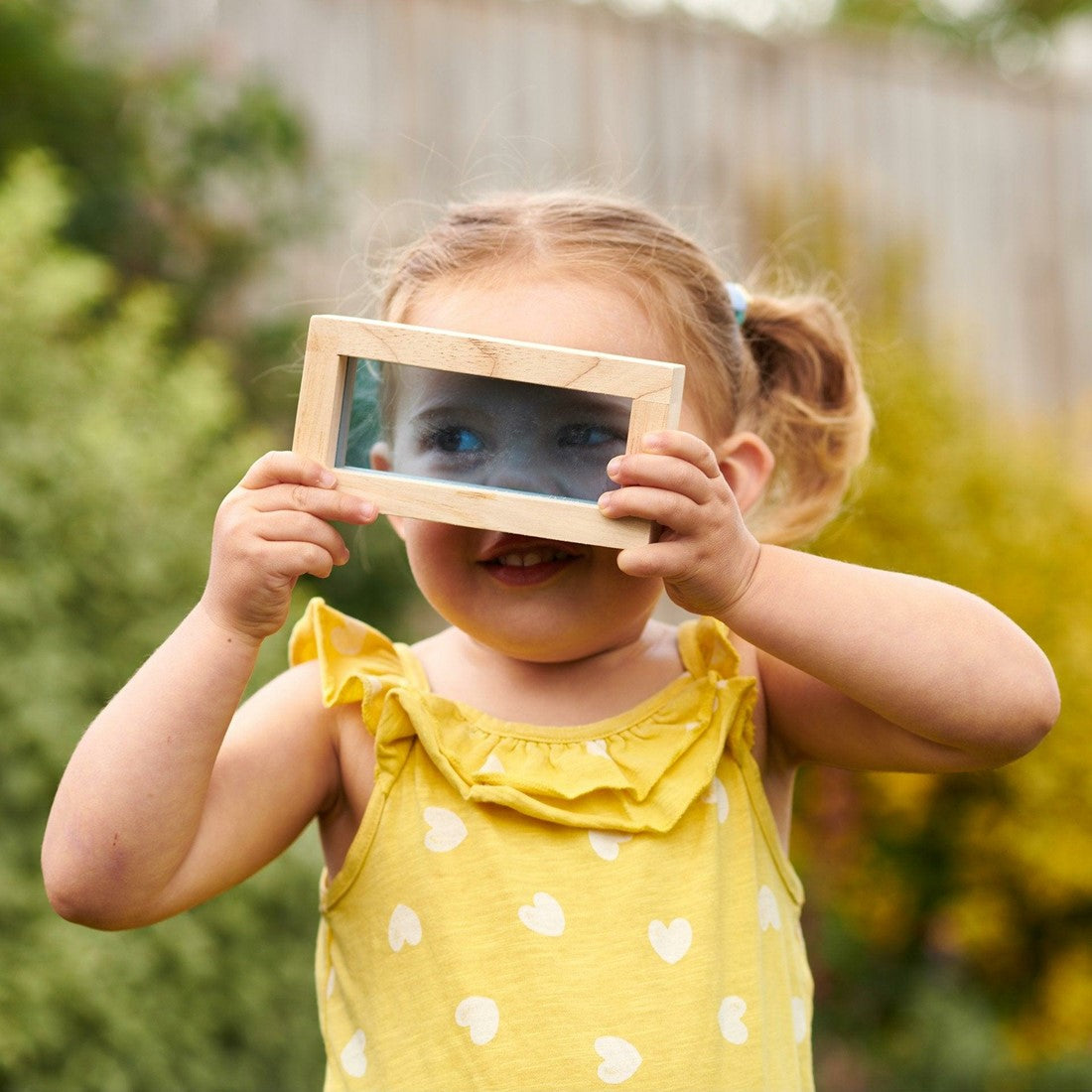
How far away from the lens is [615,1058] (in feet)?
4.46

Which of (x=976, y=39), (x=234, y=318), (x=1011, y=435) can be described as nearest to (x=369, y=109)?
(x=234, y=318)

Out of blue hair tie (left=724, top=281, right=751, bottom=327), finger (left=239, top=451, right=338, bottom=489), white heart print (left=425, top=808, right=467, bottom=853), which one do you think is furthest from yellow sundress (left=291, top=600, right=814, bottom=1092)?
blue hair tie (left=724, top=281, right=751, bottom=327)

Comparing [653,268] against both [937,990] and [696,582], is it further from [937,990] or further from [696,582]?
[937,990]

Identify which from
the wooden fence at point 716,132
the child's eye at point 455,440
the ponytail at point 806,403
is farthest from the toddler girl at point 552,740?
the wooden fence at point 716,132

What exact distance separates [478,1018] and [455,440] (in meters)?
0.60

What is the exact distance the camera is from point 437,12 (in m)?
4.88

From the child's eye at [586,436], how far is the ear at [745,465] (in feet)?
1.15

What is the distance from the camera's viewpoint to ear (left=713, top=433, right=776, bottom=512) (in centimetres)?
167

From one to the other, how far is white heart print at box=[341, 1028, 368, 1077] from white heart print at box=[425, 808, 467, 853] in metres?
0.23

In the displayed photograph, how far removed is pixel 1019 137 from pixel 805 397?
4.95 metres

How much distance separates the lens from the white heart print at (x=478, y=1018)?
137cm

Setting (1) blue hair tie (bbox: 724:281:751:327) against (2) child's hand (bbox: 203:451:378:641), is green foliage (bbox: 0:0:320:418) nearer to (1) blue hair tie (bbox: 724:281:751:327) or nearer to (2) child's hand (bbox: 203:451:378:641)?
(1) blue hair tie (bbox: 724:281:751:327)

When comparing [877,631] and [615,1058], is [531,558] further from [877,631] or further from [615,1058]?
[615,1058]

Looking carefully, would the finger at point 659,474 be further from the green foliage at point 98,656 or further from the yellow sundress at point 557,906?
the green foliage at point 98,656
